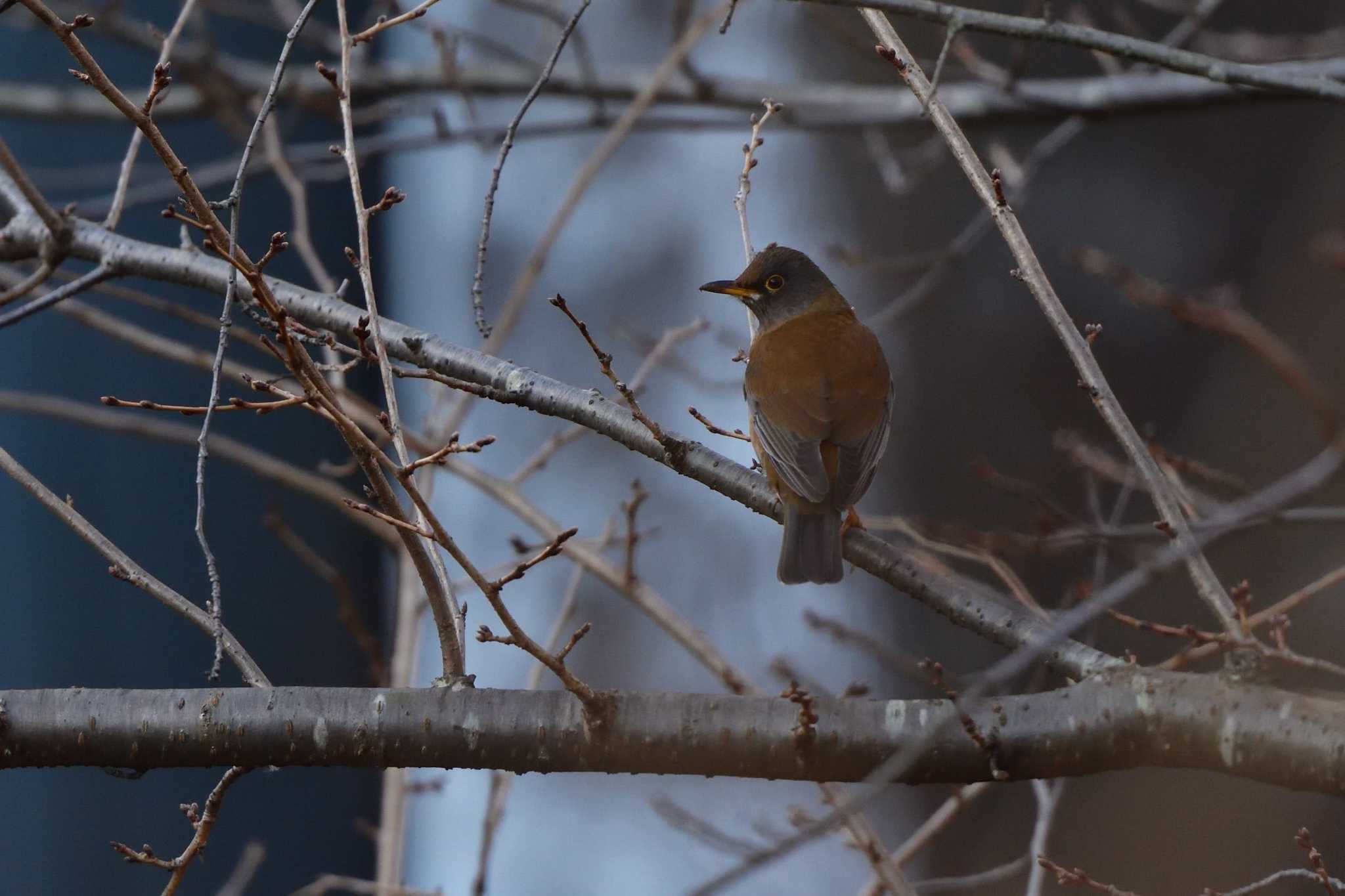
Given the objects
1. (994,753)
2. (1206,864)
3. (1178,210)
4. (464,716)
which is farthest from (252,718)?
(1178,210)

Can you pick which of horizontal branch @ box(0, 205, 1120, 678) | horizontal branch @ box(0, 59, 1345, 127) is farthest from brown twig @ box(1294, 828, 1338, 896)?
horizontal branch @ box(0, 59, 1345, 127)

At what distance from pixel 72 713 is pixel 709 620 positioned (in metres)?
5.34

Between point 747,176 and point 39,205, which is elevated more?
point 747,176

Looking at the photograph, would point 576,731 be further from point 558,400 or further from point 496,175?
point 496,175

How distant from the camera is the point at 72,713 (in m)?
2.11

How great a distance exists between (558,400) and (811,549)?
100 cm

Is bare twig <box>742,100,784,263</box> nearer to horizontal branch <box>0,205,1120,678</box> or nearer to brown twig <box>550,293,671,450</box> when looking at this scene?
horizontal branch <box>0,205,1120,678</box>

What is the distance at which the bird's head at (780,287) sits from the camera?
453 cm

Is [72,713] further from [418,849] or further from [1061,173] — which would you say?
[1061,173]

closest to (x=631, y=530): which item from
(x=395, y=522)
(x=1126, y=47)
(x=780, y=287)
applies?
(x=395, y=522)

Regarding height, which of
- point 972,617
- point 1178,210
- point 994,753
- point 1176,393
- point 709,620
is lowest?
point 994,753

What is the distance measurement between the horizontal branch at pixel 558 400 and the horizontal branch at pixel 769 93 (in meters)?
2.42

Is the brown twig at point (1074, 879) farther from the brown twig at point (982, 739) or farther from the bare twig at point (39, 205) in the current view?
the bare twig at point (39, 205)

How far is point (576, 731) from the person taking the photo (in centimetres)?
210
